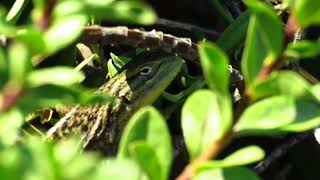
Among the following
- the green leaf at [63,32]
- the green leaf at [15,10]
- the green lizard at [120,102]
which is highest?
the green leaf at [63,32]

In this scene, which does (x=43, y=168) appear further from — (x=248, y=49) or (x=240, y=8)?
(x=240, y=8)

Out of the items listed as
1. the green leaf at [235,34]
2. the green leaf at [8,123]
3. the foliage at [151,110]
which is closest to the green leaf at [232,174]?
the foliage at [151,110]

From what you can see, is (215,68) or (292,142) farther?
(292,142)

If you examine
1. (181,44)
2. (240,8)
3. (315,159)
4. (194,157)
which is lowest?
(315,159)

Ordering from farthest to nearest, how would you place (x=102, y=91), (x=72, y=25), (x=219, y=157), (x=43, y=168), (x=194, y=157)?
(x=102, y=91)
(x=219, y=157)
(x=194, y=157)
(x=72, y=25)
(x=43, y=168)

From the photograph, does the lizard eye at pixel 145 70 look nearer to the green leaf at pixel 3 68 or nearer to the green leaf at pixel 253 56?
the green leaf at pixel 253 56

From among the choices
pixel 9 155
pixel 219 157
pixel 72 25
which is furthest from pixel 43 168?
pixel 219 157
